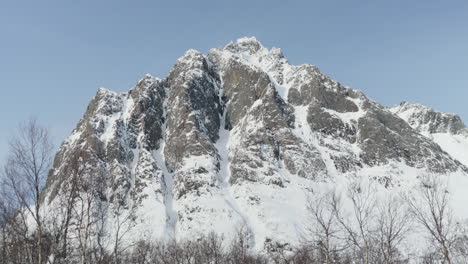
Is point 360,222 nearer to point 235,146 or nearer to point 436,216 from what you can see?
point 436,216

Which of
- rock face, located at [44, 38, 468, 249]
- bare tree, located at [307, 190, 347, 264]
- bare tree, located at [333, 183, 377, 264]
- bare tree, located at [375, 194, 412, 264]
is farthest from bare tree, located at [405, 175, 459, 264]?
rock face, located at [44, 38, 468, 249]

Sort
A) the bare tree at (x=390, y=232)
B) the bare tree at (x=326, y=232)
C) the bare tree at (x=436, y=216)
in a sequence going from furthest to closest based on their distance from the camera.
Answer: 1. the bare tree at (x=390, y=232)
2. the bare tree at (x=436, y=216)
3. the bare tree at (x=326, y=232)

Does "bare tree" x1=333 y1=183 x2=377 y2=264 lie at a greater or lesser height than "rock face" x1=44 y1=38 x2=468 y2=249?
lesser

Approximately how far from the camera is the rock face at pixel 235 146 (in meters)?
113

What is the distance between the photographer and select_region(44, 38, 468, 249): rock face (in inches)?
4454

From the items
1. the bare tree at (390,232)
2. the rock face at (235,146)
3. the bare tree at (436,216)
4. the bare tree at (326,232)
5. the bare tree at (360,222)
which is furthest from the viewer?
the rock face at (235,146)

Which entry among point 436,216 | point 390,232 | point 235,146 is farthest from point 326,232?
point 235,146

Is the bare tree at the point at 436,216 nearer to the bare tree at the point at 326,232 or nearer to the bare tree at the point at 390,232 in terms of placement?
the bare tree at the point at 390,232

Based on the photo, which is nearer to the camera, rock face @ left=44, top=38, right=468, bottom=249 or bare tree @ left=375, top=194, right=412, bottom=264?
bare tree @ left=375, top=194, right=412, bottom=264

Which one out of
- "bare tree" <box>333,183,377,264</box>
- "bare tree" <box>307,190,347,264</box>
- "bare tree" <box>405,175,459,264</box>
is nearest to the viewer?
"bare tree" <box>307,190,347,264</box>

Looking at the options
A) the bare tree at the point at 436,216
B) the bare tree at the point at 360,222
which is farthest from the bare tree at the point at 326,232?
the bare tree at the point at 436,216

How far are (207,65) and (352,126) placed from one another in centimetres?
7967

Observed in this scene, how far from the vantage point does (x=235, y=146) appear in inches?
5851

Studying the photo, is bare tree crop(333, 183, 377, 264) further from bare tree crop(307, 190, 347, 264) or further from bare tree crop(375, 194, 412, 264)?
bare tree crop(375, 194, 412, 264)
